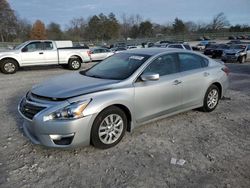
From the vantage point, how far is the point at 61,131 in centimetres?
351

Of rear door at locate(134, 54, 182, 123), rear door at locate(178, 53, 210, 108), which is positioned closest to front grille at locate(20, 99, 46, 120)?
rear door at locate(134, 54, 182, 123)

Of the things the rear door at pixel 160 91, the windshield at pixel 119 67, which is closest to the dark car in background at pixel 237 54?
the rear door at pixel 160 91

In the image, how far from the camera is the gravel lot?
3154 millimetres

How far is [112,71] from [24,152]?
2.06 metres

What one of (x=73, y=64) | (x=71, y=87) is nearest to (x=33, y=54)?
(x=73, y=64)

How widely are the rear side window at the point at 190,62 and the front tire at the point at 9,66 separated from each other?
402 inches

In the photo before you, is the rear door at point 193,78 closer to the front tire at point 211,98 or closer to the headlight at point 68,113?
the front tire at point 211,98

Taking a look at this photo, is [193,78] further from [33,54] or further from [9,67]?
[9,67]

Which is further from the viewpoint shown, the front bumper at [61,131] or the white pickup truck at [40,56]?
the white pickup truck at [40,56]

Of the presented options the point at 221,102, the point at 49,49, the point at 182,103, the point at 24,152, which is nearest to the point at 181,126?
the point at 182,103

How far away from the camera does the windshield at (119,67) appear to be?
4.44 metres

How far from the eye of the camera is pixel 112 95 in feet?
12.8

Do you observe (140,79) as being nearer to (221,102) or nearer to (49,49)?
(221,102)

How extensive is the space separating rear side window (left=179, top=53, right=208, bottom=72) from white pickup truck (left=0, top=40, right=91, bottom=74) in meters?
9.90
